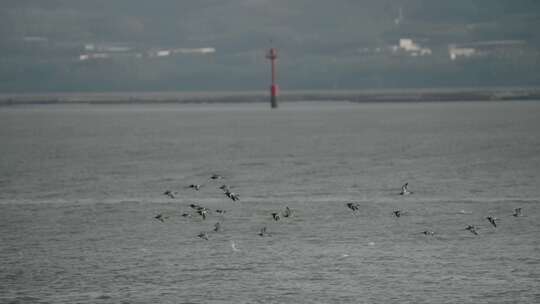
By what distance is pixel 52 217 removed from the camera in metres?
26.3

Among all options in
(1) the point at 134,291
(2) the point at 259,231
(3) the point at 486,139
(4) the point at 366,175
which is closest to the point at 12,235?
(2) the point at 259,231

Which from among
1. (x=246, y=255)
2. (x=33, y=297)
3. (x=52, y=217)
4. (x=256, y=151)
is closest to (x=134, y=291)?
(x=33, y=297)

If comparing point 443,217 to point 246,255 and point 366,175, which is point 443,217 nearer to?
point 246,255

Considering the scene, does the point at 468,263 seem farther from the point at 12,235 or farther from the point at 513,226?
the point at 12,235

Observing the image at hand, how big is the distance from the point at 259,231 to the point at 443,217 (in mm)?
5958

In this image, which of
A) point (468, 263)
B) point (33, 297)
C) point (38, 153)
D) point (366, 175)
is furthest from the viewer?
point (38, 153)

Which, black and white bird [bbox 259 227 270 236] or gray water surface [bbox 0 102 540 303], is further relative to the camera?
black and white bird [bbox 259 227 270 236]

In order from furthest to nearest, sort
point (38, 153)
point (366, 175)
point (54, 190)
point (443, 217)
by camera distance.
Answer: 1. point (38, 153)
2. point (366, 175)
3. point (54, 190)
4. point (443, 217)

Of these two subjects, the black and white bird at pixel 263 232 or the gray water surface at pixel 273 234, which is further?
the black and white bird at pixel 263 232

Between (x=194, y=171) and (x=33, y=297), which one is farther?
(x=194, y=171)

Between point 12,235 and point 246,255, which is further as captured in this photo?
point 12,235

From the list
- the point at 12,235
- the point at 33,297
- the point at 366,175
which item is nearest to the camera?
the point at 33,297

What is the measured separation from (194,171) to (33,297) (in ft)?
90.5

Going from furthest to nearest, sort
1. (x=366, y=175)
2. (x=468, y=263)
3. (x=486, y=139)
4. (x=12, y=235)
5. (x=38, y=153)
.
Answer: (x=486, y=139) < (x=38, y=153) < (x=366, y=175) < (x=12, y=235) < (x=468, y=263)
